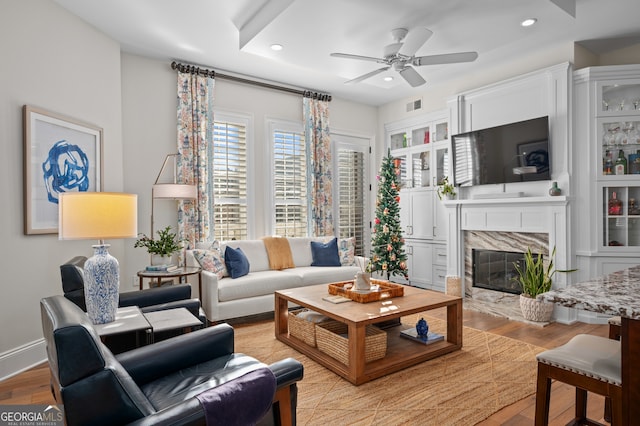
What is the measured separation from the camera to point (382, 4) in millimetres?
3270

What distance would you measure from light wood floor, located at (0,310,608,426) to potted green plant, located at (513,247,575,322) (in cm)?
21

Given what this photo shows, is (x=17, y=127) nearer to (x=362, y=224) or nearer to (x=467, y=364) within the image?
(x=467, y=364)

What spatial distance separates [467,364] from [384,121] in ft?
15.6

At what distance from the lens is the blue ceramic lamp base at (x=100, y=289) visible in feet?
7.18

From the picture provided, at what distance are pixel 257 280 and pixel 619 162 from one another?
13.9 feet

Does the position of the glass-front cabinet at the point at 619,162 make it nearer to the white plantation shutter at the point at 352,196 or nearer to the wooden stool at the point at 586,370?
the wooden stool at the point at 586,370

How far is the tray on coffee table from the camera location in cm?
323

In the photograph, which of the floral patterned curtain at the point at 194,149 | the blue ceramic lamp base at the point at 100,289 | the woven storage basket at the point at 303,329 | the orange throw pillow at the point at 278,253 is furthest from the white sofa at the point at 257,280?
the blue ceramic lamp base at the point at 100,289

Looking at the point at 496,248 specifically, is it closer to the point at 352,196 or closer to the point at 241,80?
the point at 352,196

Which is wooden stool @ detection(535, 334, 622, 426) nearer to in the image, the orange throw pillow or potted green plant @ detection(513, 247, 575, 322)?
potted green plant @ detection(513, 247, 575, 322)

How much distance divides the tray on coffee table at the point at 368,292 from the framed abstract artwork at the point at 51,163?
262 cm

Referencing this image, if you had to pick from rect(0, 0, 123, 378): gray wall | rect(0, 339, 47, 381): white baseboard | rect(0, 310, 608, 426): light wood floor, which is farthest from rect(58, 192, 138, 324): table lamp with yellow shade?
rect(0, 339, 47, 381): white baseboard

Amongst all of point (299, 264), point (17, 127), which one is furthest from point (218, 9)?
point (299, 264)

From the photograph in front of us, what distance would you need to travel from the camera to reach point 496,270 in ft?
16.3
